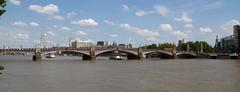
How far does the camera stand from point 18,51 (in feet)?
259

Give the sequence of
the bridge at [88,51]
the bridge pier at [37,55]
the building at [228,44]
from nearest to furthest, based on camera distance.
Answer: the bridge pier at [37,55]
the bridge at [88,51]
the building at [228,44]

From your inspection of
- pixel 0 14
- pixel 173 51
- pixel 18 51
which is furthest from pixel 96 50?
pixel 0 14

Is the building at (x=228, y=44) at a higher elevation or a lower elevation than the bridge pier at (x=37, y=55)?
higher

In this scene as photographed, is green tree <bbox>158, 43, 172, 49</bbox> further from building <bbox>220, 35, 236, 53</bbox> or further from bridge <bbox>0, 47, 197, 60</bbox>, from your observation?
bridge <bbox>0, 47, 197, 60</bbox>

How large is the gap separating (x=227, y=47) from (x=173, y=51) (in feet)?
179

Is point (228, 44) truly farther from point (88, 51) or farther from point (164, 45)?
point (88, 51)

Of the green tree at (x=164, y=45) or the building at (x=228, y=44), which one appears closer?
the green tree at (x=164, y=45)

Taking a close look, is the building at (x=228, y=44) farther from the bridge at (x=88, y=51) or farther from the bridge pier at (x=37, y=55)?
the bridge pier at (x=37, y=55)

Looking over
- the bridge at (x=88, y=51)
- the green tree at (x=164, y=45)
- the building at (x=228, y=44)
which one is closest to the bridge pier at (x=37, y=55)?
the bridge at (x=88, y=51)

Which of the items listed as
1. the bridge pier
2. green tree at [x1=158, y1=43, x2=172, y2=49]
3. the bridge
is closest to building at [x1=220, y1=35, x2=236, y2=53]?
green tree at [x1=158, y1=43, x2=172, y2=49]

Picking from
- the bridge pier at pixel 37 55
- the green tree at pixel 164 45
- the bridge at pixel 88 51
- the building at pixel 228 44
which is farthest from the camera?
the building at pixel 228 44

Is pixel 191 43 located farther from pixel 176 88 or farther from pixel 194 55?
pixel 176 88

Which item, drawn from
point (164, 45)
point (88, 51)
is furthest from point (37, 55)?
point (164, 45)

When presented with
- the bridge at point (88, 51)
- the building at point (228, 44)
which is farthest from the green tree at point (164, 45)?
the bridge at point (88, 51)
